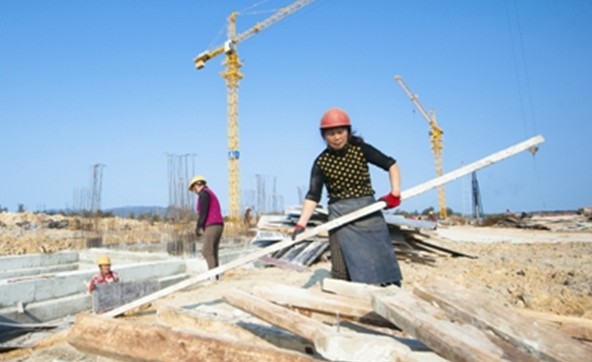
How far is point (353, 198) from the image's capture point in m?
2.75

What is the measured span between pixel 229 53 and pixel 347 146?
107 feet

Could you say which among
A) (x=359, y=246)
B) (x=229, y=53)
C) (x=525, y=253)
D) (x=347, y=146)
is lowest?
(x=525, y=253)

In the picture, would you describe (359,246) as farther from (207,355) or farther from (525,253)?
(525,253)

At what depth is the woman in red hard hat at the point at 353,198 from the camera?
2.63 meters

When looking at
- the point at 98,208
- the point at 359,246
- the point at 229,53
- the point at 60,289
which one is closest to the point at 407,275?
the point at 359,246

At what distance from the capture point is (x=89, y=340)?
8.30 ft

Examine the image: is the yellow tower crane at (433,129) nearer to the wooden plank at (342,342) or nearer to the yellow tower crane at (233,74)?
the yellow tower crane at (233,74)

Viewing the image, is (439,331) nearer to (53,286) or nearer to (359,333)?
(359,333)

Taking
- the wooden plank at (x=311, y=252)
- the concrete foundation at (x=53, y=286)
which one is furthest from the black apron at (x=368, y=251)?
the wooden plank at (x=311, y=252)

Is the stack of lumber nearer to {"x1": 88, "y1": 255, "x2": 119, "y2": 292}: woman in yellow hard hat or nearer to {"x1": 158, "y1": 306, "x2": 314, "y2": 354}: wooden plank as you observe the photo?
{"x1": 158, "y1": 306, "x2": 314, "y2": 354}: wooden plank

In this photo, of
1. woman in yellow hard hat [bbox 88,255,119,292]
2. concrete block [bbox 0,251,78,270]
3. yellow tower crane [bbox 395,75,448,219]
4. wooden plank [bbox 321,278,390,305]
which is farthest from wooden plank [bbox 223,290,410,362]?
yellow tower crane [bbox 395,75,448,219]

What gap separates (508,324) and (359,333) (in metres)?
0.58

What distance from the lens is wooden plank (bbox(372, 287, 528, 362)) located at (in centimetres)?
133

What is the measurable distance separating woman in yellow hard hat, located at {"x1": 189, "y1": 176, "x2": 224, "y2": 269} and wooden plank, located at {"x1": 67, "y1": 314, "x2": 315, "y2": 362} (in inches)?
108
